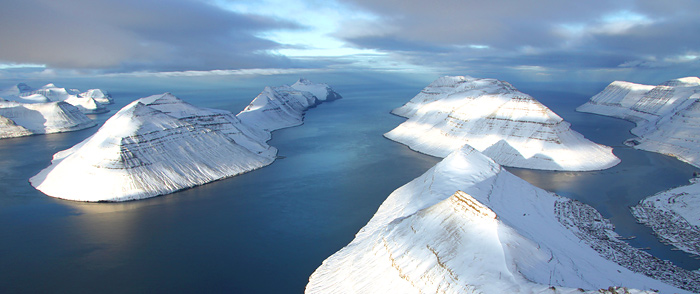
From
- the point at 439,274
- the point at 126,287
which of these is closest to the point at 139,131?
the point at 126,287

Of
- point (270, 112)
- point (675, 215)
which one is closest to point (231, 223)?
point (675, 215)

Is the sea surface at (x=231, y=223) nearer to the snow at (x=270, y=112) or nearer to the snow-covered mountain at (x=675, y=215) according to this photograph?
the snow-covered mountain at (x=675, y=215)

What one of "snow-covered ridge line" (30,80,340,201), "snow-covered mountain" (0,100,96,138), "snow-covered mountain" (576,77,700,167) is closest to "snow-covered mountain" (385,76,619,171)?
"snow-covered mountain" (576,77,700,167)

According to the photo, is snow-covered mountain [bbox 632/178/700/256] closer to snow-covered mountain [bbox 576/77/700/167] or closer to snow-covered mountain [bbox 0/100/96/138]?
snow-covered mountain [bbox 576/77/700/167]

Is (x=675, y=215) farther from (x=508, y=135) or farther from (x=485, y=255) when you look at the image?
(x=508, y=135)

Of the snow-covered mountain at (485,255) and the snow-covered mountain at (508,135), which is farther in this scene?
the snow-covered mountain at (508,135)

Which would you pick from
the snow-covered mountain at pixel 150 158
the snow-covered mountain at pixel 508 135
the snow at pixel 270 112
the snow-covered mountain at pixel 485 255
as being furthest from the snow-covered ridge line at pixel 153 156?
the snow-covered mountain at pixel 508 135
